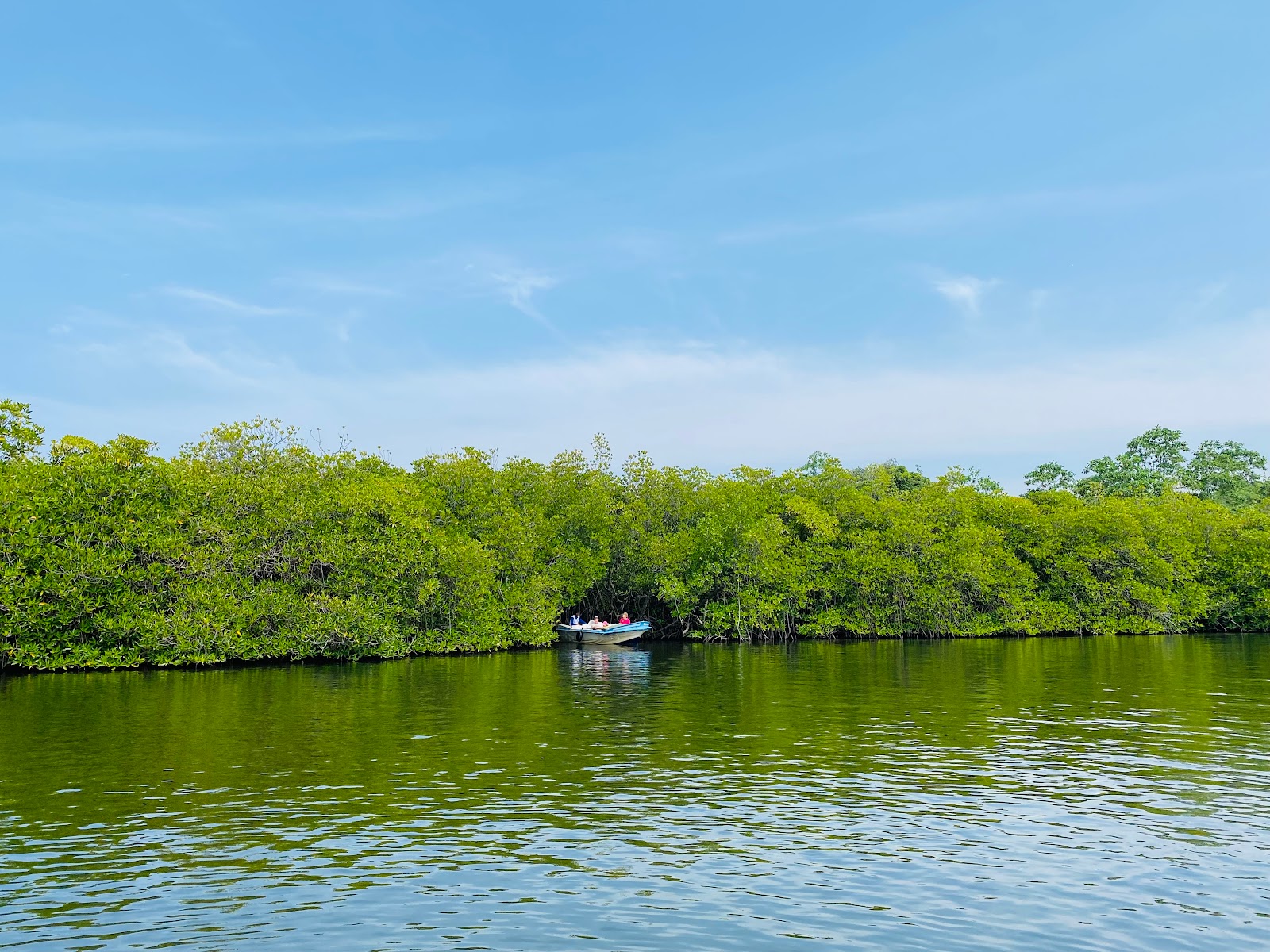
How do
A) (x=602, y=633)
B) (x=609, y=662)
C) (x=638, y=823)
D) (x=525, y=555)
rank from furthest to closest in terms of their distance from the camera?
(x=602, y=633)
(x=525, y=555)
(x=609, y=662)
(x=638, y=823)

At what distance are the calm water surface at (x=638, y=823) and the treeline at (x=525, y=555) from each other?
14.9m

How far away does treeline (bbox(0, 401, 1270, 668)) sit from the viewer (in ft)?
141

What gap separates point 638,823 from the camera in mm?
14781

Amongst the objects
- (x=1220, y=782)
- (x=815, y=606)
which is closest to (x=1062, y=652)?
(x=815, y=606)

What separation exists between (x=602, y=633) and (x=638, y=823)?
51.1m

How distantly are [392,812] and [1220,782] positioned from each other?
14.8 meters

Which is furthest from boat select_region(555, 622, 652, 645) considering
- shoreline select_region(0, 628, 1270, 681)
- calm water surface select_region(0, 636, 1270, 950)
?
calm water surface select_region(0, 636, 1270, 950)

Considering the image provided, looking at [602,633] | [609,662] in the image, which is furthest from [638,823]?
[602,633]

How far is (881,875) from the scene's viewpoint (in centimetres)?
1219

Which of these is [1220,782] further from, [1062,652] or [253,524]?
[253,524]

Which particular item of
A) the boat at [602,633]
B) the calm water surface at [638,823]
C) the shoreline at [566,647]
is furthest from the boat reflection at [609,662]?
the calm water surface at [638,823]

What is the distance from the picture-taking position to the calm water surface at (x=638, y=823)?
10.5 m

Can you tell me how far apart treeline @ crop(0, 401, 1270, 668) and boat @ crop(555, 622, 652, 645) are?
1.78 metres

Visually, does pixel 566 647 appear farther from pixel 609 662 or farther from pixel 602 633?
pixel 609 662
